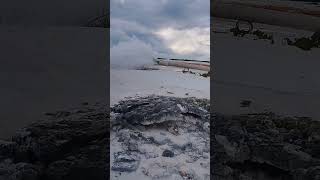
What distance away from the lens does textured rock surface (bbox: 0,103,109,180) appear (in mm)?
4707

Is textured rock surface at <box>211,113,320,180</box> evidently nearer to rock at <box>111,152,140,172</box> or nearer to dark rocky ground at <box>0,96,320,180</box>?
dark rocky ground at <box>0,96,320,180</box>

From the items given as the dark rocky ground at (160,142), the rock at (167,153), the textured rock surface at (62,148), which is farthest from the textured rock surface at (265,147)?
the textured rock surface at (62,148)

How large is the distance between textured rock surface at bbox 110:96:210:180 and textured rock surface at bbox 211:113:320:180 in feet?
0.48

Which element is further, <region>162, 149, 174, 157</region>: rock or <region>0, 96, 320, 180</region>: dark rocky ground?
<region>162, 149, 174, 157</region>: rock

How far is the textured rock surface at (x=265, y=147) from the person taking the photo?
502cm

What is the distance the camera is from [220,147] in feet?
16.5

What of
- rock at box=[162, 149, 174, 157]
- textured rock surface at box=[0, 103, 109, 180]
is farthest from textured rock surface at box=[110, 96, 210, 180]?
textured rock surface at box=[0, 103, 109, 180]

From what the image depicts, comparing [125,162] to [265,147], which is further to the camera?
[265,147]

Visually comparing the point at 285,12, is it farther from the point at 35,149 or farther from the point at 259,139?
the point at 35,149

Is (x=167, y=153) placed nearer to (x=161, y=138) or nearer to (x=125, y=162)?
(x=161, y=138)

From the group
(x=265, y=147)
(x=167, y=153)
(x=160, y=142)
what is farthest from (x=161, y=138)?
(x=265, y=147)

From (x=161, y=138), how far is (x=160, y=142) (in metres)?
0.04

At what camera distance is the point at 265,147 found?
5.11 m

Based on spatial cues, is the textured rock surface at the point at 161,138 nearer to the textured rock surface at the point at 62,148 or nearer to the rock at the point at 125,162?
the rock at the point at 125,162
